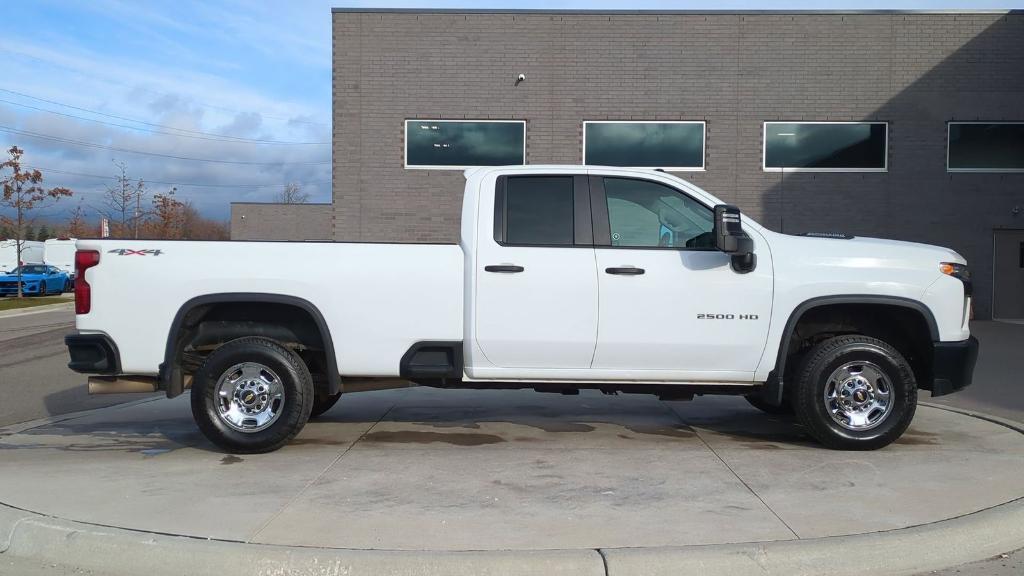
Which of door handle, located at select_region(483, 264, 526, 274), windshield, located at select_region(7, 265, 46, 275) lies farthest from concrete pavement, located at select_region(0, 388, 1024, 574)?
windshield, located at select_region(7, 265, 46, 275)

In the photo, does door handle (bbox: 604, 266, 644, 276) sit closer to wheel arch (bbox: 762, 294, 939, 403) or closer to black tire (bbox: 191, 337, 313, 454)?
wheel arch (bbox: 762, 294, 939, 403)

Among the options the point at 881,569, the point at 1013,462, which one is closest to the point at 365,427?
the point at 881,569

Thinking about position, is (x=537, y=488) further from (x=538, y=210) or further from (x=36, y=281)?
(x=36, y=281)

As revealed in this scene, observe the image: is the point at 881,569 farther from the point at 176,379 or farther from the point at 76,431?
the point at 76,431

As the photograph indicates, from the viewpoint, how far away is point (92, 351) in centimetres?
611

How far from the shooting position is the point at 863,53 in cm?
1855

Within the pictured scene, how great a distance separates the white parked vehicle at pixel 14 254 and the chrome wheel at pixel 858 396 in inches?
1664

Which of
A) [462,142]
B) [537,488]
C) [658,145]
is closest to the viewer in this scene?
[537,488]

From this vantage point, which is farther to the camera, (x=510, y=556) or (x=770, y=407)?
(x=770, y=407)

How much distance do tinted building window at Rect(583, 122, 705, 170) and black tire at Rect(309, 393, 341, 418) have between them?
1203cm

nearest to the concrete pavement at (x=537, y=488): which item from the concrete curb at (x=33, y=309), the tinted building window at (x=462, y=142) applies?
the tinted building window at (x=462, y=142)

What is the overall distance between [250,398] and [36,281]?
35458 millimetres

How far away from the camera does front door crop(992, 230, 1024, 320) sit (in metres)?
19.0

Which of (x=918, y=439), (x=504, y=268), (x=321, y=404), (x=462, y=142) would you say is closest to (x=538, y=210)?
(x=504, y=268)
